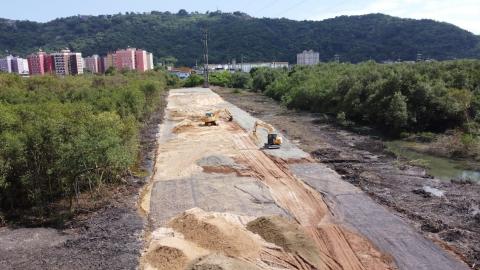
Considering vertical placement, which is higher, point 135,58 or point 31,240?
point 135,58

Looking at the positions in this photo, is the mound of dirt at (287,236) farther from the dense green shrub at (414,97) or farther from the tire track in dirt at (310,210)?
the dense green shrub at (414,97)

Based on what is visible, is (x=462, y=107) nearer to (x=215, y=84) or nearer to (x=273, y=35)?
(x=215, y=84)

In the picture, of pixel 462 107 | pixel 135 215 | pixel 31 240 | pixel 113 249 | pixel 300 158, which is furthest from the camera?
pixel 462 107

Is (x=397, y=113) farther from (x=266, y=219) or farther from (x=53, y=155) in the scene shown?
(x=53, y=155)

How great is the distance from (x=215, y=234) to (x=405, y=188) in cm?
1136

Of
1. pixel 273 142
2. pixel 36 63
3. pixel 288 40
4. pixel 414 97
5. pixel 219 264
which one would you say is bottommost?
pixel 219 264

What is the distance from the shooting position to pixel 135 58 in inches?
4934

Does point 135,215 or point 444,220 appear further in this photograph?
point 135,215

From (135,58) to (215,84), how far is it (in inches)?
1229

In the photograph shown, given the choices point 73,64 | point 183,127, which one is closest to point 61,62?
point 73,64

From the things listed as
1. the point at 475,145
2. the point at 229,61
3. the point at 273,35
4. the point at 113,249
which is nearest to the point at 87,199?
the point at 113,249

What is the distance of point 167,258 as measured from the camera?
14008 mm

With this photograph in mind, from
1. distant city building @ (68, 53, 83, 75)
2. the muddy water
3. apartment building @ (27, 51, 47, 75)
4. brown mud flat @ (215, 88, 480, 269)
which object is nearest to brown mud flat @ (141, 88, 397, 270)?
brown mud flat @ (215, 88, 480, 269)

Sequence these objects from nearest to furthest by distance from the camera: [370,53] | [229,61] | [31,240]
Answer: [31,240] < [370,53] < [229,61]
